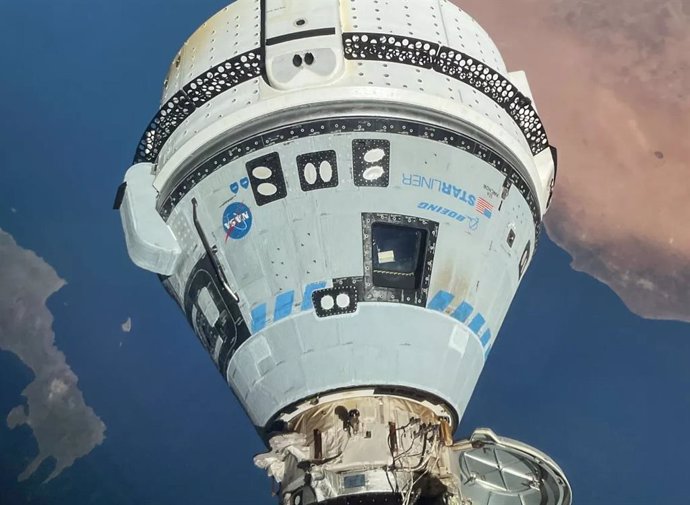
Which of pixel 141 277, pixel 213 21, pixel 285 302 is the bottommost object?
pixel 285 302

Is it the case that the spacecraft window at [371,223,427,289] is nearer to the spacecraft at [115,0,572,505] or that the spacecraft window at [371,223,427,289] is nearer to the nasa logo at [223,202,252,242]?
the spacecraft at [115,0,572,505]

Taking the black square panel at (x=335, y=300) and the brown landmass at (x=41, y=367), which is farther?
the brown landmass at (x=41, y=367)

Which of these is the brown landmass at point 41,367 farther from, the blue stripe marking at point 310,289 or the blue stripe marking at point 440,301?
the blue stripe marking at point 440,301

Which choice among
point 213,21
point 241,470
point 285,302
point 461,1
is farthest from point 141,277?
point 461,1

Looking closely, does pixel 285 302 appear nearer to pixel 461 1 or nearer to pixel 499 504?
pixel 499 504

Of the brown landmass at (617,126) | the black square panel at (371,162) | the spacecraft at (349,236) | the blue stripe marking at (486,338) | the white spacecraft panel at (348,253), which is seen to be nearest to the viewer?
the spacecraft at (349,236)

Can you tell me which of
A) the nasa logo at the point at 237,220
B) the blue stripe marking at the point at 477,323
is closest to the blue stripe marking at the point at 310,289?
the nasa logo at the point at 237,220
